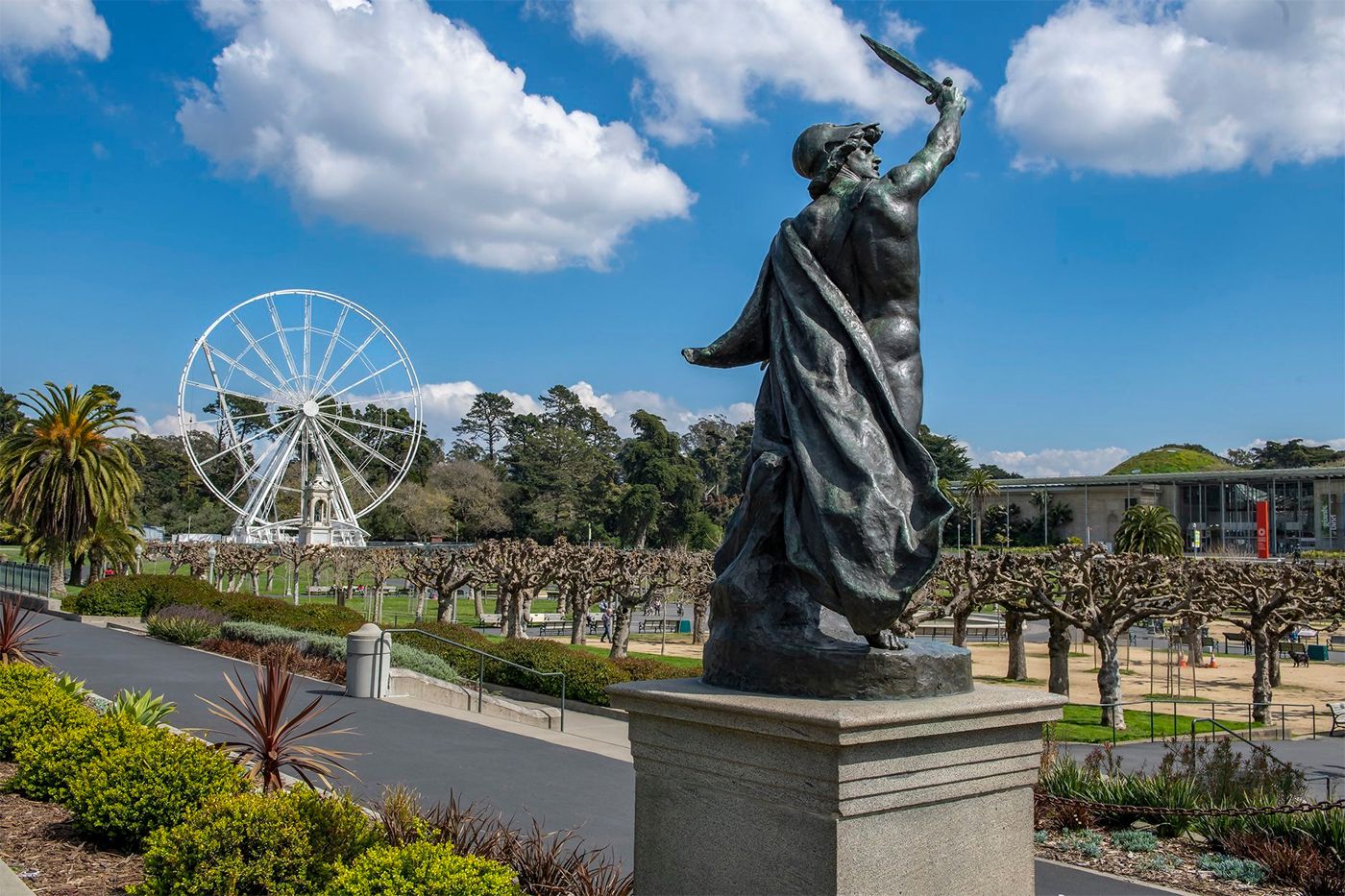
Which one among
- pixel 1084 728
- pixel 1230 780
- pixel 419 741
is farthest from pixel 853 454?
pixel 1084 728

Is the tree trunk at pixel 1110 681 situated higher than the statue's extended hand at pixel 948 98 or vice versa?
the statue's extended hand at pixel 948 98

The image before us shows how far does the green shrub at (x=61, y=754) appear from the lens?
8.47 m

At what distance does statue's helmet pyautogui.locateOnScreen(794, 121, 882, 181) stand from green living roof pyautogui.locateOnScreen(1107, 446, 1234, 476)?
436 feet

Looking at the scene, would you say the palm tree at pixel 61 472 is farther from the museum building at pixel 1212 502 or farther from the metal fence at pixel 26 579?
the museum building at pixel 1212 502

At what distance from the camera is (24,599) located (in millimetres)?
33750

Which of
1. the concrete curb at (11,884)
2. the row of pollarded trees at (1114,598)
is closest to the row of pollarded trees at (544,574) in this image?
the row of pollarded trees at (1114,598)

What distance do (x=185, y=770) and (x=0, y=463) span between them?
115ft

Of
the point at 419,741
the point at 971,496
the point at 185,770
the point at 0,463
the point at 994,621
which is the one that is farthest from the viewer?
the point at 971,496

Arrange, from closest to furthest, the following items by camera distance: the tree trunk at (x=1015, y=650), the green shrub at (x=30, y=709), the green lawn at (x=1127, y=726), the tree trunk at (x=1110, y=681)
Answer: the green shrub at (x=30, y=709) < the green lawn at (x=1127, y=726) < the tree trunk at (x=1110, y=681) < the tree trunk at (x=1015, y=650)

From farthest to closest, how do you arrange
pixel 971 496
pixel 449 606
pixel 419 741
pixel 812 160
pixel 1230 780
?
pixel 971 496, pixel 449 606, pixel 419 741, pixel 1230 780, pixel 812 160

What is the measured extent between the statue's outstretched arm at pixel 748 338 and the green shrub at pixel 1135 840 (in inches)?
235

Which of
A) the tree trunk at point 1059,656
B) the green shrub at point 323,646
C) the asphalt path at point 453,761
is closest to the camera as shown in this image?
the asphalt path at point 453,761

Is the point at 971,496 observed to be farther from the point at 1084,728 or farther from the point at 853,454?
the point at 853,454

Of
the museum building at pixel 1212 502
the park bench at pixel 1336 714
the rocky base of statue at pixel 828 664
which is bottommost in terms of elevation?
the park bench at pixel 1336 714
